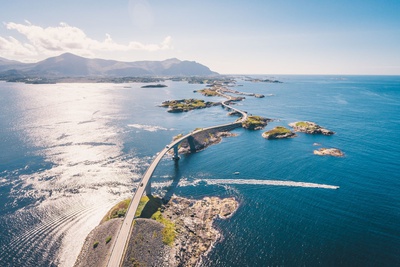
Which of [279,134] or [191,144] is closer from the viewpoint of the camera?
[191,144]

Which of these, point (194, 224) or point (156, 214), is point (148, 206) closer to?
point (156, 214)

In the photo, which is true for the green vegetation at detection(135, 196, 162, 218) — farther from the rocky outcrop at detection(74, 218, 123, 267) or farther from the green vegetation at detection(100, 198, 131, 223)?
the rocky outcrop at detection(74, 218, 123, 267)

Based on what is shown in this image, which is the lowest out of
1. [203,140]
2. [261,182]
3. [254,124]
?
[261,182]

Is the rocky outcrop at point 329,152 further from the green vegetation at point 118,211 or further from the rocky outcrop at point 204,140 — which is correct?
the green vegetation at point 118,211

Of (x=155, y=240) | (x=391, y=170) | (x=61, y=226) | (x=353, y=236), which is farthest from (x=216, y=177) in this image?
(x=391, y=170)

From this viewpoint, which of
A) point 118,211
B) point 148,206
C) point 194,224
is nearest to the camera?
point 194,224

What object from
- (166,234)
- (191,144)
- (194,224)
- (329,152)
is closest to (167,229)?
(166,234)
